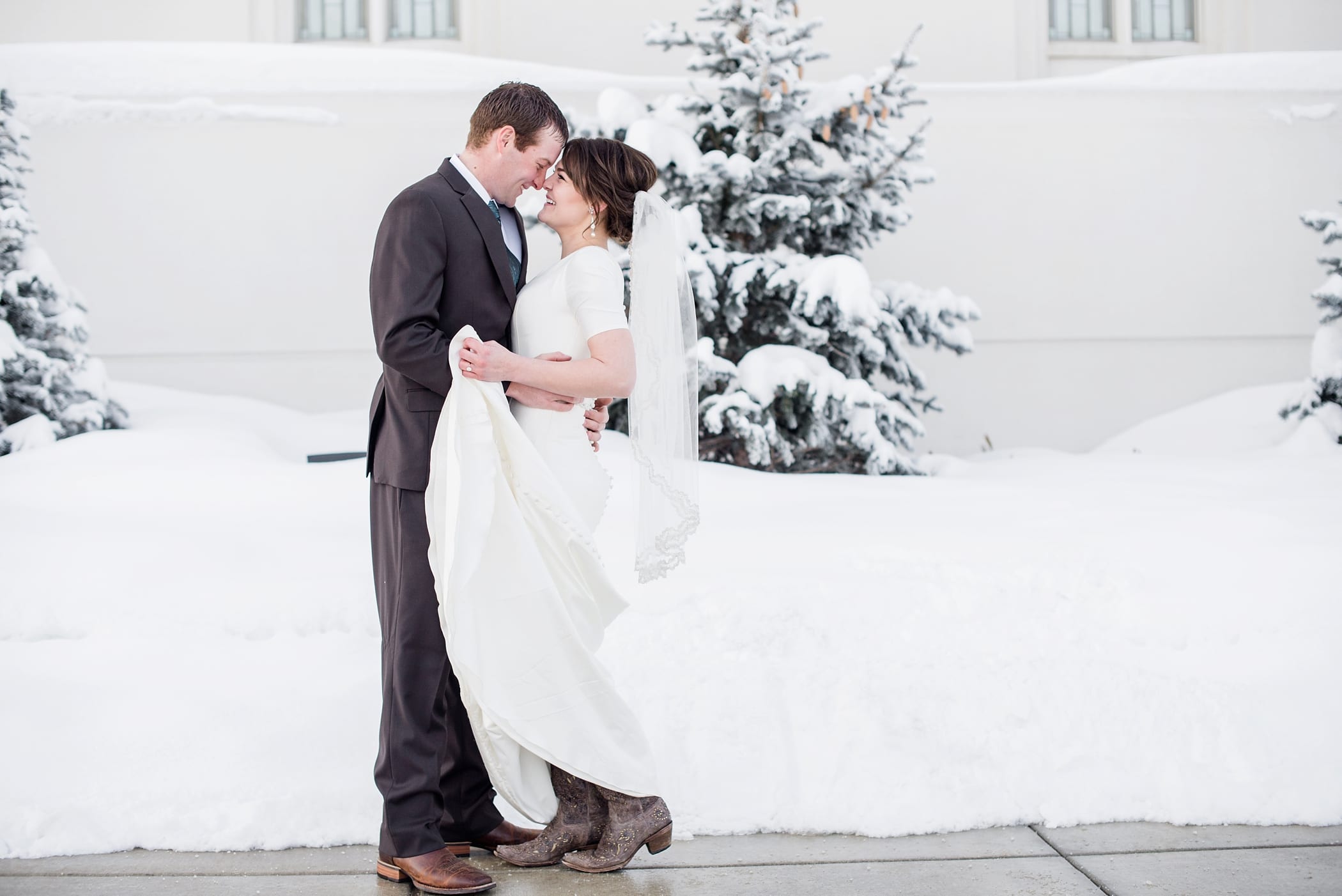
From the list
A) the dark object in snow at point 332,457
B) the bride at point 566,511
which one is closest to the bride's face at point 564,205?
the bride at point 566,511

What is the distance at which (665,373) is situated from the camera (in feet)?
8.59

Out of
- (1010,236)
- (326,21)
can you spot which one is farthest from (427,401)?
(326,21)

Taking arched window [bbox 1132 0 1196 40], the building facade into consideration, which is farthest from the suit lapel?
arched window [bbox 1132 0 1196 40]

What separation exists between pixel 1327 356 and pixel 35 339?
7.01 meters

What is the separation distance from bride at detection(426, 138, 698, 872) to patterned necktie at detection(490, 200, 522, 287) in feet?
0.25

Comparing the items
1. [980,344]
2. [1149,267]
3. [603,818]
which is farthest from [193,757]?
[1149,267]

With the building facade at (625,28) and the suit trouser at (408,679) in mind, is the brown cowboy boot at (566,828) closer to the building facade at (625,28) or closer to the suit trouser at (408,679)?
the suit trouser at (408,679)

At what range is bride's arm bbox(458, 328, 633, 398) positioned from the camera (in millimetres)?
2295

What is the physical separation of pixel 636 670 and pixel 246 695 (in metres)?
1.06

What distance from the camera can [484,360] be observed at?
227 centimetres

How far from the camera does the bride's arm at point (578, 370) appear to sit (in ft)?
7.53

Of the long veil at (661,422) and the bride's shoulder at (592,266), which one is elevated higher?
the bride's shoulder at (592,266)

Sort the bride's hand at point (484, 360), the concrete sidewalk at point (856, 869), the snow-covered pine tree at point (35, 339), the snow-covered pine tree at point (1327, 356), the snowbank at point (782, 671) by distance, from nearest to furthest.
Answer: the bride's hand at point (484, 360)
the concrete sidewalk at point (856, 869)
the snowbank at point (782, 671)
the snow-covered pine tree at point (35, 339)
the snow-covered pine tree at point (1327, 356)

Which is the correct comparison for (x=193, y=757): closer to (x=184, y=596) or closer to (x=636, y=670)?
(x=184, y=596)
